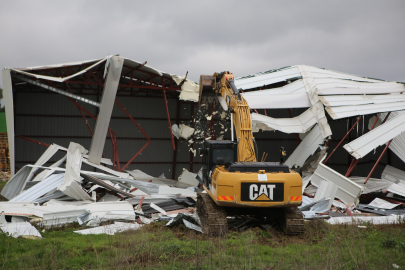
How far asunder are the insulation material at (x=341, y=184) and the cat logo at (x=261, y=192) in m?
6.28

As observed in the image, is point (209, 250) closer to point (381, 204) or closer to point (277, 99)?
point (381, 204)

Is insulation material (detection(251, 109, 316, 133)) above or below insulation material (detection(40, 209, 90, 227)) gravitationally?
above

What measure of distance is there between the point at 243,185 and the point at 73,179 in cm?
711

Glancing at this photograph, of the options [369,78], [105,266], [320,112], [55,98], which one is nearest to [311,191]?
[320,112]

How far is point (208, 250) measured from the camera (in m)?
7.55

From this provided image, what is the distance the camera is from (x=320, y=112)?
1706cm

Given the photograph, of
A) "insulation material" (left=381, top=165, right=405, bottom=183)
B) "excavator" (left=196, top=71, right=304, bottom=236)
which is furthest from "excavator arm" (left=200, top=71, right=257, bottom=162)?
"insulation material" (left=381, top=165, right=405, bottom=183)

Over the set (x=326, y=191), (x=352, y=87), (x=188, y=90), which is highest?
(x=352, y=87)

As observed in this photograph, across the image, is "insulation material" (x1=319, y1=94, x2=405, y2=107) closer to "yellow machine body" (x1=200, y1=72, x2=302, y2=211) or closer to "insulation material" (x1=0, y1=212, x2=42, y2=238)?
"yellow machine body" (x1=200, y1=72, x2=302, y2=211)

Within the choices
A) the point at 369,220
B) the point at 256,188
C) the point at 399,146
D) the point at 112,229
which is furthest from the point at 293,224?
the point at 399,146

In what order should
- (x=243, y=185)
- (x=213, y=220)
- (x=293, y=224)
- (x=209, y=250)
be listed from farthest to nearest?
(x=293, y=224) → (x=213, y=220) → (x=243, y=185) → (x=209, y=250)

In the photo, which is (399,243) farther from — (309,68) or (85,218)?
(309,68)

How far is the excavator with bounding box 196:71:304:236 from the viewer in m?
8.70

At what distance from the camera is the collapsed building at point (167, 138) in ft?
43.1
